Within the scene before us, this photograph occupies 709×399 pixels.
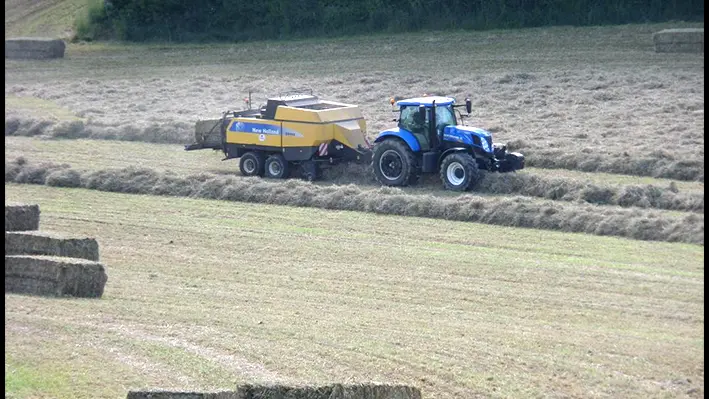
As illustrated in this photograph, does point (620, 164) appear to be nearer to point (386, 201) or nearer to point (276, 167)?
point (386, 201)

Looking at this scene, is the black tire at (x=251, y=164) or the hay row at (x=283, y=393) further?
the black tire at (x=251, y=164)

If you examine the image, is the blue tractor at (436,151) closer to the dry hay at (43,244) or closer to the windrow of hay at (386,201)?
the windrow of hay at (386,201)

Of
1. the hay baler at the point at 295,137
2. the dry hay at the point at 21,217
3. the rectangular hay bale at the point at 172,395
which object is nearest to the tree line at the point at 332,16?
the hay baler at the point at 295,137

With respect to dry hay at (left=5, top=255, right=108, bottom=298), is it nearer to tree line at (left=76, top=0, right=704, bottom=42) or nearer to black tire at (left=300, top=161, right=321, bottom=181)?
black tire at (left=300, top=161, right=321, bottom=181)

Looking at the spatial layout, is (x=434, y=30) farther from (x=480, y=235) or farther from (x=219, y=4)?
(x=480, y=235)

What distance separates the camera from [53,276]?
13.8 meters

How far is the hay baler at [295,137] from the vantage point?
2270 cm

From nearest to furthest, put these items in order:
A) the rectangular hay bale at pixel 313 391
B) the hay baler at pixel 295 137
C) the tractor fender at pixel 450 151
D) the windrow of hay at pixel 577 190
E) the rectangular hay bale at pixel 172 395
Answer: the rectangular hay bale at pixel 172 395, the rectangular hay bale at pixel 313 391, the windrow of hay at pixel 577 190, the tractor fender at pixel 450 151, the hay baler at pixel 295 137

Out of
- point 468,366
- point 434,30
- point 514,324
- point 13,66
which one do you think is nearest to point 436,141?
point 514,324

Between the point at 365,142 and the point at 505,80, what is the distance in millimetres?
8665

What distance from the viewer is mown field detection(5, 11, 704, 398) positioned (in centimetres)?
1141

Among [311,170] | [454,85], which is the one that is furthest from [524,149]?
[454,85]

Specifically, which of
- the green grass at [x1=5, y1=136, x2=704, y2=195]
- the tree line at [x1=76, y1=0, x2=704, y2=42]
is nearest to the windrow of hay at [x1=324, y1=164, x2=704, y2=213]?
the green grass at [x1=5, y1=136, x2=704, y2=195]

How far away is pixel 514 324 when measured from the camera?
13.2 m
